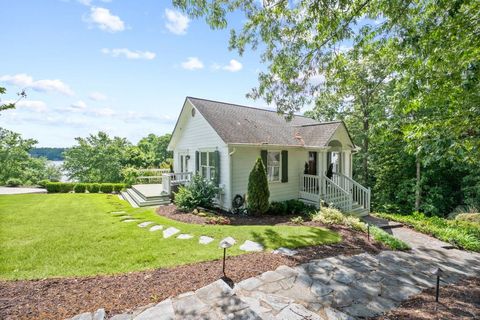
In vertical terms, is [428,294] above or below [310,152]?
below

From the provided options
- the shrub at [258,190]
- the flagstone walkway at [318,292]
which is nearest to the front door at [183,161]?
the shrub at [258,190]

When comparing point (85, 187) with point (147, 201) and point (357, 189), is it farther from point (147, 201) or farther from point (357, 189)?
point (357, 189)

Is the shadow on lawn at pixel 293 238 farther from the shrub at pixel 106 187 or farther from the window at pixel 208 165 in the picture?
the shrub at pixel 106 187

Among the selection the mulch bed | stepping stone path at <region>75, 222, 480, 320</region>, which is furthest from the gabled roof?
stepping stone path at <region>75, 222, 480, 320</region>

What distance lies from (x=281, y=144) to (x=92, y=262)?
28.6ft

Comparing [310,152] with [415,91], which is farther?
[310,152]

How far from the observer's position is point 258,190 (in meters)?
10.1

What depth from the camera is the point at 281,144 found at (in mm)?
11617

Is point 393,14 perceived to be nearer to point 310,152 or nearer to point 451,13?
point 451,13

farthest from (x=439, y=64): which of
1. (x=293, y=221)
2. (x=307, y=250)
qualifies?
(x=293, y=221)

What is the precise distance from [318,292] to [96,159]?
2343 cm

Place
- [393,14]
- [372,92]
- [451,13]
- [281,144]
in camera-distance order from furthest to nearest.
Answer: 1. [372,92]
2. [281,144]
3. [393,14]
4. [451,13]

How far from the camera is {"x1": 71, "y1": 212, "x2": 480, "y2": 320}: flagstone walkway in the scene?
3486 mm

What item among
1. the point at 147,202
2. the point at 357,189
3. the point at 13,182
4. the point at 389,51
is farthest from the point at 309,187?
the point at 13,182
